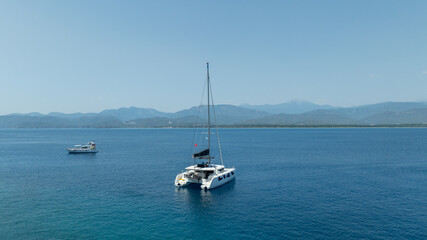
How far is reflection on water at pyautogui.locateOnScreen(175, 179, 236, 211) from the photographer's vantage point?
141ft

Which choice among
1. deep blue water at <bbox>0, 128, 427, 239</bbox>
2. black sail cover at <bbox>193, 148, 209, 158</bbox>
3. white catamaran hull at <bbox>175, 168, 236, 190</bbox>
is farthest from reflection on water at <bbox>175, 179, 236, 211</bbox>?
black sail cover at <bbox>193, 148, 209, 158</bbox>

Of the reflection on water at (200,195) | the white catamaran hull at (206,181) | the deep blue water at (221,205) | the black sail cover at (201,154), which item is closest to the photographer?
the deep blue water at (221,205)

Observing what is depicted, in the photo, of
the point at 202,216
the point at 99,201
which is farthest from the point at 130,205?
the point at 202,216

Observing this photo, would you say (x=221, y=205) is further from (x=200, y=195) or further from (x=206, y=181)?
(x=206, y=181)

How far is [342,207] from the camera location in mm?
39781

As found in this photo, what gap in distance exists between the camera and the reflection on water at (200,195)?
43.0 metres

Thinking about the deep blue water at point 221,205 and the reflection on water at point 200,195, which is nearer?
the deep blue water at point 221,205

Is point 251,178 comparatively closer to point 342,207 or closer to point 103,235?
point 342,207

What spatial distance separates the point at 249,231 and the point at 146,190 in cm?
2641

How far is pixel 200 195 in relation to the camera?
48594 mm

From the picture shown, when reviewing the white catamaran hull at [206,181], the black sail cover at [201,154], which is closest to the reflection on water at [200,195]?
the white catamaran hull at [206,181]

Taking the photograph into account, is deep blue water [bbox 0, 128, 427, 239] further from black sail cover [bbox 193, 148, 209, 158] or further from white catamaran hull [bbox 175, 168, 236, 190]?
black sail cover [bbox 193, 148, 209, 158]

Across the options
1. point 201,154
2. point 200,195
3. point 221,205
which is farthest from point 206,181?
point 221,205

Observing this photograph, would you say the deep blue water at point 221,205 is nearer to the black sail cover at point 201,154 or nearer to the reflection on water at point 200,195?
the reflection on water at point 200,195
